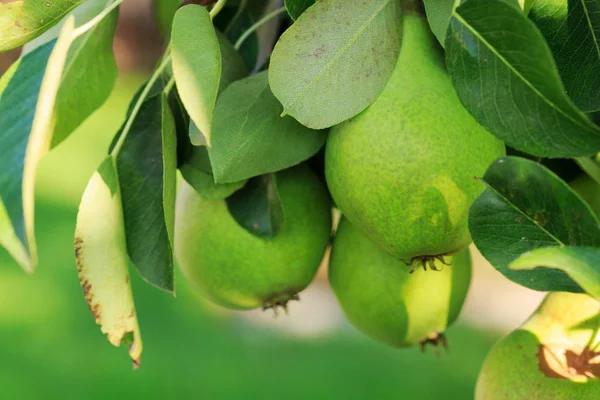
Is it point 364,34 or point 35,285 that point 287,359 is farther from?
point 364,34

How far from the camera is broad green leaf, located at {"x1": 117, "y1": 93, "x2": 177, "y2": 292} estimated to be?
698 millimetres

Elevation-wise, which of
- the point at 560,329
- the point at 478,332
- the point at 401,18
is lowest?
the point at 478,332

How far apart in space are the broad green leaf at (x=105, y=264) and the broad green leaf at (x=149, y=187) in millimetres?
26

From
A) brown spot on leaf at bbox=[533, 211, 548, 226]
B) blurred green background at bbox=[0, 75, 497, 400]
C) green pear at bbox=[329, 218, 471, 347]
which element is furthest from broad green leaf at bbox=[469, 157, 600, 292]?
blurred green background at bbox=[0, 75, 497, 400]

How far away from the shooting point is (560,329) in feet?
2.48

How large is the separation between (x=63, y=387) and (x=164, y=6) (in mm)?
1706

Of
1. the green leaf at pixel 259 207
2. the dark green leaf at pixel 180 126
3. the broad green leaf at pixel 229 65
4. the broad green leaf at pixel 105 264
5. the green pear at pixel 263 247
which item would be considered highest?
the broad green leaf at pixel 229 65

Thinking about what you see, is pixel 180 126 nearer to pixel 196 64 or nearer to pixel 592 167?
pixel 196 64

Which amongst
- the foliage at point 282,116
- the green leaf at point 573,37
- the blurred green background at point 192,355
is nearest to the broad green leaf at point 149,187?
the foliage at point 282,116

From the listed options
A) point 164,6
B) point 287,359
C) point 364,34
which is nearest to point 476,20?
point 364,34

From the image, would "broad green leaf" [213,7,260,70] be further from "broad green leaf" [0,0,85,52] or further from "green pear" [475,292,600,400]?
"green pear" [475,292,600,400]

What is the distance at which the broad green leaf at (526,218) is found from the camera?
1.82 ft

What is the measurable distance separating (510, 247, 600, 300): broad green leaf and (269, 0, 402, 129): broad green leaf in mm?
219

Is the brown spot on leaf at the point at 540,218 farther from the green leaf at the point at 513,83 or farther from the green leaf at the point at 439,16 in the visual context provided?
the green leaf at the point at 439,16
